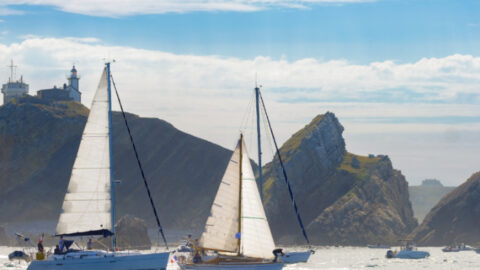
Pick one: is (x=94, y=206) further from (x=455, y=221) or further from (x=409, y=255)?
(x=455, y=221)

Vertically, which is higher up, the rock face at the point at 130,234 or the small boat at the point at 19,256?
the rock face at the point at 130,234

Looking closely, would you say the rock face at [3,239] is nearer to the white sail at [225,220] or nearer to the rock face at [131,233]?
the rock face at [131,233]

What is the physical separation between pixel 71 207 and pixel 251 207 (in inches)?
558

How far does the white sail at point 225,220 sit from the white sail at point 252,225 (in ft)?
2.29

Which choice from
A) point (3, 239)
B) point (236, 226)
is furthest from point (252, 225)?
point (3, 239)

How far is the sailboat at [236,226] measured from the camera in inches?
2517

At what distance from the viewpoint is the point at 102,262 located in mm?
59188

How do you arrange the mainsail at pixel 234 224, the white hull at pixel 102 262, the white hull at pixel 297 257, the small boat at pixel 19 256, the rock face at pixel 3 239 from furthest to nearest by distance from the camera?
the rock face at pixel 3 239 → the small boat at pixel 19 256 → the white hull at pixel 297 257 → the mainsail at pixel 234 224 → the white hull at pixel 102 262

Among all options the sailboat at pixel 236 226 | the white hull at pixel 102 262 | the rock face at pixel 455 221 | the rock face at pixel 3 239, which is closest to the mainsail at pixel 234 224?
the sailboat at pixel 236 226

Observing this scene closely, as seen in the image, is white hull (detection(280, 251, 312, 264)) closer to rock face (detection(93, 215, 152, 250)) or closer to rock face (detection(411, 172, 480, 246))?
rock face (detection(93, 215, 152, 250))

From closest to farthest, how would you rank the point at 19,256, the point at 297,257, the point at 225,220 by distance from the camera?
the point at 225,220, the point at 297,257, the point at 19,256

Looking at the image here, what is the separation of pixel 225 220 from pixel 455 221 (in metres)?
134

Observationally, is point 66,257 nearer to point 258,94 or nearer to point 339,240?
point 258,94

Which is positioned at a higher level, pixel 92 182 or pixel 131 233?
pixel 92 182
